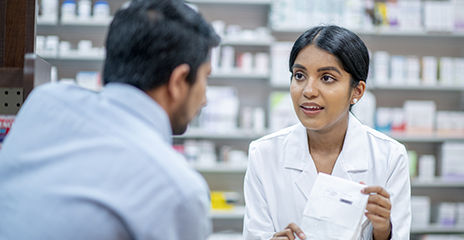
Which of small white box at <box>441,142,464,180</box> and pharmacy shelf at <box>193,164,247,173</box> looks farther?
small white box at <box>441,142,464,180</box>

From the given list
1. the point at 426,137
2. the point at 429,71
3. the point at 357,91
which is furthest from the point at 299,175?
the point at 429,71

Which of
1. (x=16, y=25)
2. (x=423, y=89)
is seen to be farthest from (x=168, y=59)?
(x=423, y=89)

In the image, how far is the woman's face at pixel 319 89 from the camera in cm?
158

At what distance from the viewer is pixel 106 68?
35.4 inches

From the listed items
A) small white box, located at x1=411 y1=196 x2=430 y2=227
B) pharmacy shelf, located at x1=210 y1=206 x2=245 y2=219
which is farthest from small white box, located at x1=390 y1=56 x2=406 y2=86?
pharmacy shelf, located at x1=210 y1=206 x2=245 y2=219

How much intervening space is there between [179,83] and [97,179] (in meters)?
0.25

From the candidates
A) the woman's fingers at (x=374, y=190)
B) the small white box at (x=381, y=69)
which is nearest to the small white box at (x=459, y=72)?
the small white box at (x=381, y=69)

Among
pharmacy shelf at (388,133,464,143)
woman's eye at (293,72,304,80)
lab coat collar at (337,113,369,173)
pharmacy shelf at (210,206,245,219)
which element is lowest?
pharmacy shelf at (210,206,245,219)

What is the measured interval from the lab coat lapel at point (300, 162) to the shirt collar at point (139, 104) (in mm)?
905

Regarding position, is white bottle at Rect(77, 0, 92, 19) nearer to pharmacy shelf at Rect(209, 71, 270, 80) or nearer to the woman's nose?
pharmacy shelf at Rect(209, 71, 270, 80)

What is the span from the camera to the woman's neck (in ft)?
5.64

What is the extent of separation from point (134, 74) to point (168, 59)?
0.07 meters

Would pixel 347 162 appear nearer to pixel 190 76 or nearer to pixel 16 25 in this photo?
pixel 190 76

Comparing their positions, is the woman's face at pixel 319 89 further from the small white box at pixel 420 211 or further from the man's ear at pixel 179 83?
the small white box at pixel 420 211
